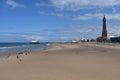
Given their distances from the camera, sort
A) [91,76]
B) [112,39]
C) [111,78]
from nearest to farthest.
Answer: [111,78], [91,76], [112,39]

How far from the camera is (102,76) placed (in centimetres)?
1435

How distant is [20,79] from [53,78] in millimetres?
1732

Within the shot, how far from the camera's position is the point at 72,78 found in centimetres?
1408

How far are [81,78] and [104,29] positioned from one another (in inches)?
5833

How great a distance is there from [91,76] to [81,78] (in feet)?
2.54

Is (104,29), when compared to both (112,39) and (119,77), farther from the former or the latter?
Answer: (119,77)

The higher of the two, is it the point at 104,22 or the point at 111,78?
the point at 104,22

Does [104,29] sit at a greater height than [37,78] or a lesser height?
greater

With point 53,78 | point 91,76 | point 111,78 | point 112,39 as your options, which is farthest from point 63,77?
point 112,39

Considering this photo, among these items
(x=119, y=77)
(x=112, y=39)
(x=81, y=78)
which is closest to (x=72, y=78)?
(x=81, y=78)

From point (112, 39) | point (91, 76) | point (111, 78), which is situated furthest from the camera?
point (112, 39)

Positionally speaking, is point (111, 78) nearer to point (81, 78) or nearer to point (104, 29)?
point (81, 78)

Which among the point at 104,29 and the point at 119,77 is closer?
the point at 119,77

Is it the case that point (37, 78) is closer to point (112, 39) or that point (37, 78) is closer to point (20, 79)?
point (20, 79)
